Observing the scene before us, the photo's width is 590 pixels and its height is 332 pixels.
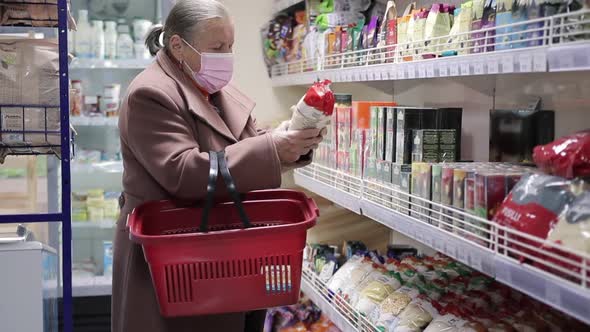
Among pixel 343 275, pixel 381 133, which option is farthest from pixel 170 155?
pixel 343 275

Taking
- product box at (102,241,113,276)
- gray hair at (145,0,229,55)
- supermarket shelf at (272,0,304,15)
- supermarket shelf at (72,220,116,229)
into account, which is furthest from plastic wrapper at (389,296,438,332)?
product box at (102,241,113,276)

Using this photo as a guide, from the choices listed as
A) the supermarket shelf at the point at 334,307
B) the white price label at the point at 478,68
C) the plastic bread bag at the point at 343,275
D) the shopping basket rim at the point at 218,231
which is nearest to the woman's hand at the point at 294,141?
the shopping basket rim at the point at 218,231

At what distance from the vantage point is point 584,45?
142 centimetres

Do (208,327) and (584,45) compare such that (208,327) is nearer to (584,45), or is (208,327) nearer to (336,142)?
(336,142)

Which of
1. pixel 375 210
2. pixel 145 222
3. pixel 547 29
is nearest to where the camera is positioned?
pixel 547 29

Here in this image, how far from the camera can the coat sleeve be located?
85.2 inches

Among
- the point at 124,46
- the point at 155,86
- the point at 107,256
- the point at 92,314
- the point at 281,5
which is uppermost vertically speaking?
the point at 281,5

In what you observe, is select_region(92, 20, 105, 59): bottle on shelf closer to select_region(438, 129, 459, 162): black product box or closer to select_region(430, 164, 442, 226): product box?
select_region(438, 129, 459, 162): black product box

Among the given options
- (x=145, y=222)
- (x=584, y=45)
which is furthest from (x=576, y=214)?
(x=145, y=222)

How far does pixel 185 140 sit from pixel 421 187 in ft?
2.44

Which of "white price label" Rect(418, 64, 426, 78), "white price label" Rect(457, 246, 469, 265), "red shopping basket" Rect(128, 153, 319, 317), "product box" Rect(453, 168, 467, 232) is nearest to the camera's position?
"white price label" Rect(457, 246, 469, 265)

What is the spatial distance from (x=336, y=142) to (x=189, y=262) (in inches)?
55.0

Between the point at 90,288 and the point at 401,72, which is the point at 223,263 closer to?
the point at 401,72

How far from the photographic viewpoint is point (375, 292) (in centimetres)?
281
